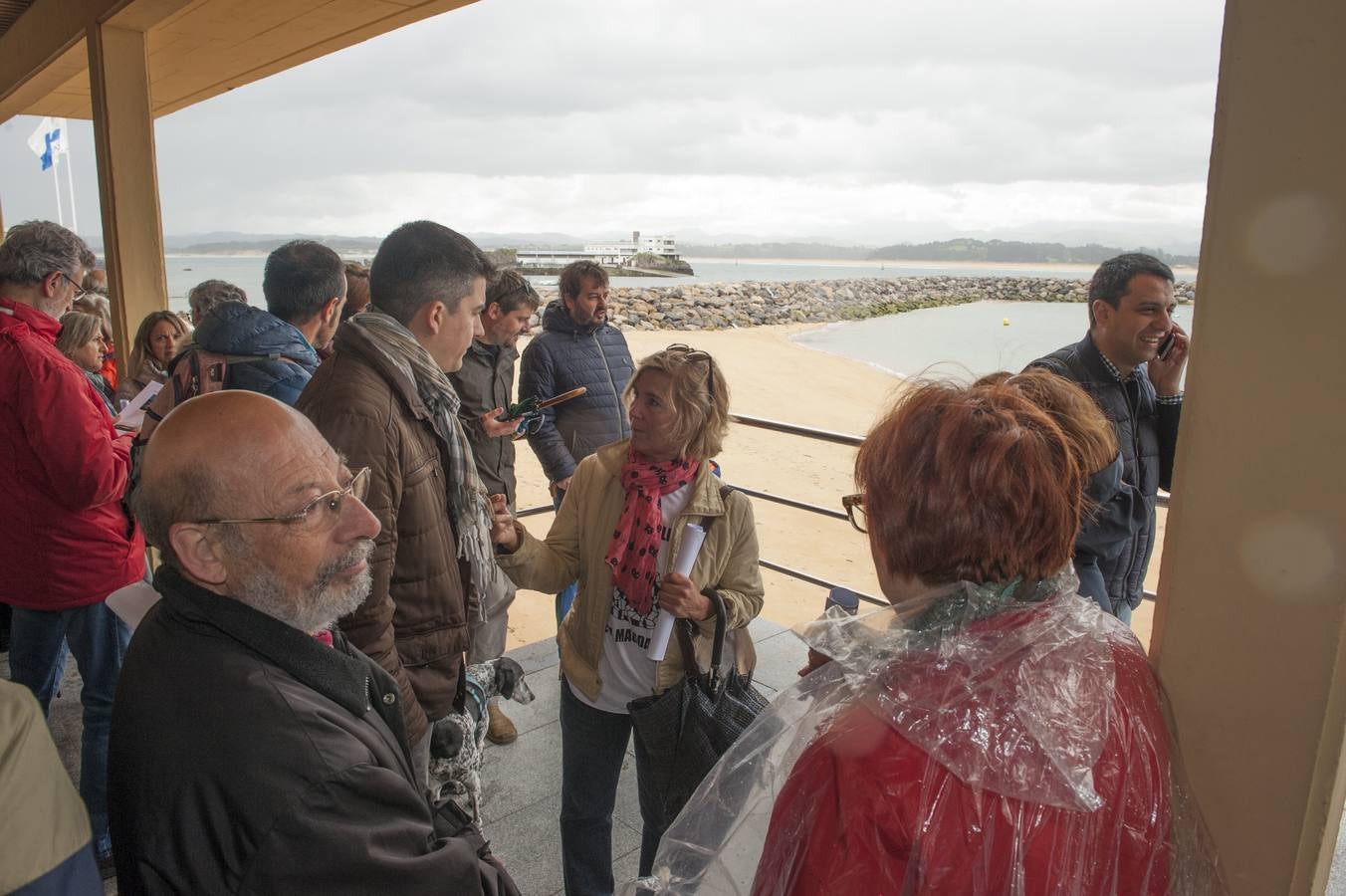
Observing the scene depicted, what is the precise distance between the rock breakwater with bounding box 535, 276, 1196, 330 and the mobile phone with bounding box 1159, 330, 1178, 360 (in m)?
36.8

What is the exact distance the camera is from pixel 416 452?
174cm

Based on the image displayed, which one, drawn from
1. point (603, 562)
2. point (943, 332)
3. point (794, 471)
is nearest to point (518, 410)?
point (603, 562)

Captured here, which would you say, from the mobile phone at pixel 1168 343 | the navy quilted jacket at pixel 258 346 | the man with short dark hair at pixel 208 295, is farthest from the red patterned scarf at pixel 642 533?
the man with short dark hair at pixel 208 295

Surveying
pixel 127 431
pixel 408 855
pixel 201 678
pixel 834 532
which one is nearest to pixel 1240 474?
pixel 408 855

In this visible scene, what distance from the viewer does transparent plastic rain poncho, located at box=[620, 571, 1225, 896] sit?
34.2 inches

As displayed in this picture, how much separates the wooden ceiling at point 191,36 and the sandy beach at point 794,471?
10.7ft

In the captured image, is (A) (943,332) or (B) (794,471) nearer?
(B) (794,471)

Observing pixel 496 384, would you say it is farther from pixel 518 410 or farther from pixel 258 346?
pixel 258 346

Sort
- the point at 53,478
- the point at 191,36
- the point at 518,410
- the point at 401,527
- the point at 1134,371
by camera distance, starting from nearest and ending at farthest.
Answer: the point at 401,527 < the point at 53,478 < the point at 1134,371 < the point at 518,410 < the point at 191,36

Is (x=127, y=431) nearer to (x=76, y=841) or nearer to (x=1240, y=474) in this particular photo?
(x=76, y=841)

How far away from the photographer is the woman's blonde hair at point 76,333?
3.75 m

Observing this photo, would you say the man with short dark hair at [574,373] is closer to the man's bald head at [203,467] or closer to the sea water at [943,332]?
the man's bald head at [203,467]

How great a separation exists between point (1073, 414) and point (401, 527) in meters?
1.30

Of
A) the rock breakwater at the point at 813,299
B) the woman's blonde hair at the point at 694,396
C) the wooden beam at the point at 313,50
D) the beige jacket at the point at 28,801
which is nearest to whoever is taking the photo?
the beige jacket at the point at 28,801
